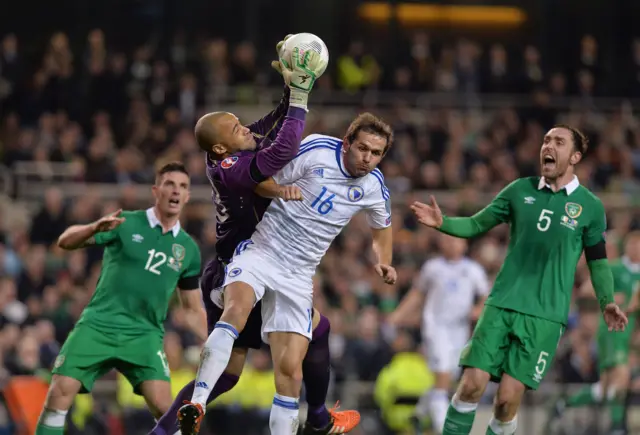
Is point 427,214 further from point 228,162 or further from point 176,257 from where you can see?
point 176,257

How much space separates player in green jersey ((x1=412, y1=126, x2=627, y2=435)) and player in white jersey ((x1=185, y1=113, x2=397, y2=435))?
0.61 m

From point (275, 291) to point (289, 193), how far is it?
2.24 ft

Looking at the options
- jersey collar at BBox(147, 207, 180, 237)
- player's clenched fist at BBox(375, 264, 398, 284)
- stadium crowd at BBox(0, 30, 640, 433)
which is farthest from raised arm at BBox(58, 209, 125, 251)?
stadium crowd at BBox(0, 30, 640, 433)

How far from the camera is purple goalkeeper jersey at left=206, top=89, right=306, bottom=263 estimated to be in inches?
292

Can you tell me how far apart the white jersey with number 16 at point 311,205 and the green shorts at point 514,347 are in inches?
49.6

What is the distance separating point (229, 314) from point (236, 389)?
19.4 ft

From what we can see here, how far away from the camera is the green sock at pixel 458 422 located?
27.1 ft

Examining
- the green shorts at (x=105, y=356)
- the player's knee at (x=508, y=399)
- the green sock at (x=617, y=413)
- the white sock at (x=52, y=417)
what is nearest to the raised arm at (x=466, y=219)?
the player's knee at (x=508, y=399)

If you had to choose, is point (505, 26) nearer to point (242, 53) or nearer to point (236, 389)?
point (242, 53)

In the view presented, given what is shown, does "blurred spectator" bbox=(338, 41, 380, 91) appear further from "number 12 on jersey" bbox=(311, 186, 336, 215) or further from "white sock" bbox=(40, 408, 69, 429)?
"white sock" bbox=(40, 408, 69, 429)

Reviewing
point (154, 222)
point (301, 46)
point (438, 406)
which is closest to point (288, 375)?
point (154, 222)

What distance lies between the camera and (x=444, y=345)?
40.3ft

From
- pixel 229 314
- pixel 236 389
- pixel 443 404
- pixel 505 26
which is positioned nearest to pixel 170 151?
pixel 236 389

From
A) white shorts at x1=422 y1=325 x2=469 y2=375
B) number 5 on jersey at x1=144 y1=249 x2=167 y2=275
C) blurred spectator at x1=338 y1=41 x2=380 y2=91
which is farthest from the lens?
blurred spectator at x1=338 y1=41 x2=380 y2=91
